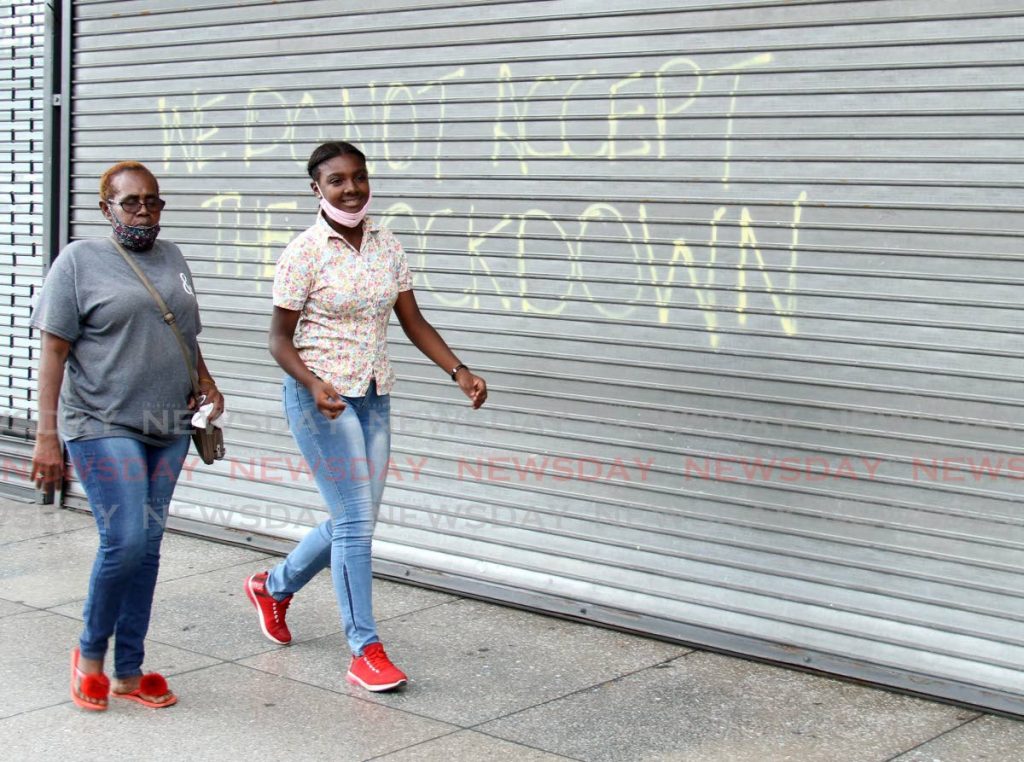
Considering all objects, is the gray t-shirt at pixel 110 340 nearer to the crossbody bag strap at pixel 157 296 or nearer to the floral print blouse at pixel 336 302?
the crossbody bag strap at pixel 157 296

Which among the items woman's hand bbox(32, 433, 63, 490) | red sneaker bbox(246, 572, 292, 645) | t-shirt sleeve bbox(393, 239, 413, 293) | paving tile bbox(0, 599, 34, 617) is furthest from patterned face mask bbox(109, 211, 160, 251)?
paving tile bbox(0, 599, 34, 617)

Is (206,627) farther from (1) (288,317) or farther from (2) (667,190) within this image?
(2) (667,190)

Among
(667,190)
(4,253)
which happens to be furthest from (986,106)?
(4,253)

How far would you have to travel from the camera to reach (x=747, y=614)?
17.7 ft

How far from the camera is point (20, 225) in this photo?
8430 mm

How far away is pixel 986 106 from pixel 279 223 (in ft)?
12.2

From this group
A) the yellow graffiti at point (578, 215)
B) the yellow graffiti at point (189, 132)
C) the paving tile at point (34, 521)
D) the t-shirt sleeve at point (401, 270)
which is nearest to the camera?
the t-shirt sleeve at point (401, 270)

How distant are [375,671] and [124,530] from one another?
3.53 feet

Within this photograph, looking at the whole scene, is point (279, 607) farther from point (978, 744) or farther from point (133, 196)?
point (978, 744)

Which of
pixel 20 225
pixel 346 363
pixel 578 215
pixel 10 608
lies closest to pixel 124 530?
pixel 346 363

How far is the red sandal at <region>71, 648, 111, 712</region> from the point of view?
15.7 feet

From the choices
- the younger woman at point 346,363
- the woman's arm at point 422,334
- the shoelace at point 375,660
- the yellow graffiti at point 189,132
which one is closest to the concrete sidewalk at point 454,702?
the shoelace at point 375,660

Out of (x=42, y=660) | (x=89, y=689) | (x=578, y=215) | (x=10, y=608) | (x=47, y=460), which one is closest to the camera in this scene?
(x=47, y=460)

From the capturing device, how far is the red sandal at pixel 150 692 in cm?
484
